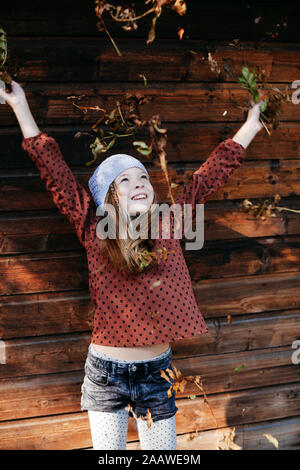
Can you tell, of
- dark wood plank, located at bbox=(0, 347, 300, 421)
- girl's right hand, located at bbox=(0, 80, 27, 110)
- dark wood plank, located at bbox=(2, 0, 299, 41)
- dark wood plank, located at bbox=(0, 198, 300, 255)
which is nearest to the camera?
girl's right hand, located at bbox=(0, 80, 27, 110)

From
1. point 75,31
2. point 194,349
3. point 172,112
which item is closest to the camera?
point 75,31

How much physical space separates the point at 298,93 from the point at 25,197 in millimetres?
1626

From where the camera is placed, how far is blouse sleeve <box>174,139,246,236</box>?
6.44 ft

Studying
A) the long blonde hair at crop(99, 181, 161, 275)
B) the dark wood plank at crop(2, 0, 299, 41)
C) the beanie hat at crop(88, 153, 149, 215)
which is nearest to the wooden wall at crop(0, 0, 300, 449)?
the dark wood plank at crop(2, 0, 299, 41)

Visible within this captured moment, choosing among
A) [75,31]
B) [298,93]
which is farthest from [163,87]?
[298,93]

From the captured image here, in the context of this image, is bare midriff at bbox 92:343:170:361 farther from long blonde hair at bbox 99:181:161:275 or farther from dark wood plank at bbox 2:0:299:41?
dark wood plank at bbox 2:0:299:41

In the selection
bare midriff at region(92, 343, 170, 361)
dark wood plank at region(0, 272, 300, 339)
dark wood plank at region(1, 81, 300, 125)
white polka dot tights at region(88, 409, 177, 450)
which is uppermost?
dark wood plank at region(1, 81, 300, 125)

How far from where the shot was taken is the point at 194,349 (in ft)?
8.26

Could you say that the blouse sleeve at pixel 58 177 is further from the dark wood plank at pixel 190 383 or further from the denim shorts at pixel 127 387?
the dark wood plank at pixel 190 383

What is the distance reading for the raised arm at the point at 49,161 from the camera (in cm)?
182

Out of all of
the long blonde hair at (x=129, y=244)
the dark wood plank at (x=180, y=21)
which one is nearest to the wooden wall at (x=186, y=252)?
the dark wood plank at (x=180, y=21)

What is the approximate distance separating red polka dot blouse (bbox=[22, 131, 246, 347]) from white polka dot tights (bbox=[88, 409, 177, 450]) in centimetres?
32

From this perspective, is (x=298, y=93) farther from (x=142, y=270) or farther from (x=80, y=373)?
(x=80, y=373)

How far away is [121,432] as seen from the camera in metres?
1.90
